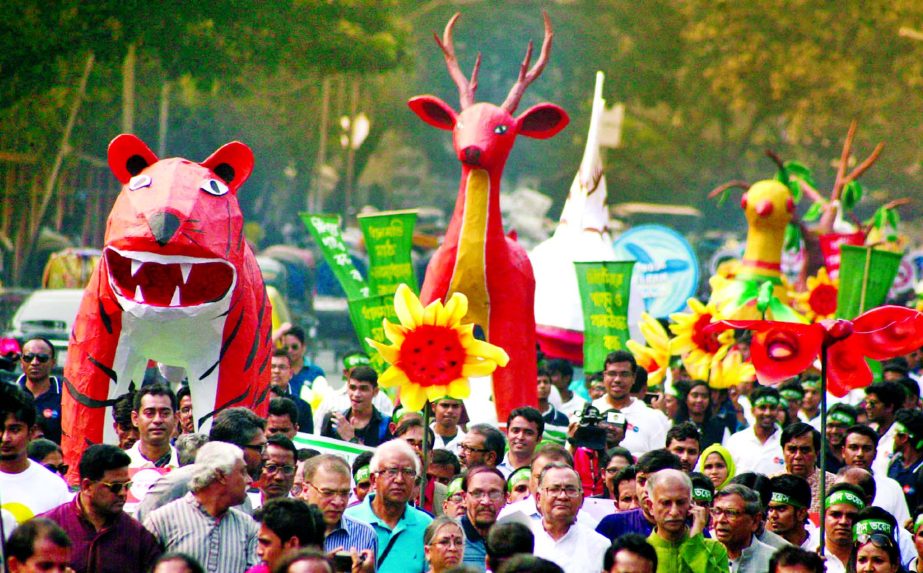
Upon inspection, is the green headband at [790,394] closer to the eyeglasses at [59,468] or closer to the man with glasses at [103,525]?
the eyeglasses at [59,468]

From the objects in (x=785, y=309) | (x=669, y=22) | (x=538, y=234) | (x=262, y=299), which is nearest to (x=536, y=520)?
(x=262, y=299)

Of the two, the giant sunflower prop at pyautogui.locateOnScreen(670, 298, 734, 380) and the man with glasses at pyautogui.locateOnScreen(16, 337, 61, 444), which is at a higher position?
the giant sunflower prop at pyautogui.locateOnScreen(670, 298, 734, 380)

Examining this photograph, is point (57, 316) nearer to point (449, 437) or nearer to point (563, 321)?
point (563, 321)

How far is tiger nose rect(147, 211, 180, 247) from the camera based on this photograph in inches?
295

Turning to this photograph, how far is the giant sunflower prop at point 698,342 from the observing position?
399 inches

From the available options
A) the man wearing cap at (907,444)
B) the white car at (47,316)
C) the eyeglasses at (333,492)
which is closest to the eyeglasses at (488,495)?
the eyeglasses at (333,492)

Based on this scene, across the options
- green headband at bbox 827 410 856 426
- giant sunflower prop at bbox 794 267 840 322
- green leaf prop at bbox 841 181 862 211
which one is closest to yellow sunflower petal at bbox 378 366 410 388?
green headband at bbox 827 410 856 426

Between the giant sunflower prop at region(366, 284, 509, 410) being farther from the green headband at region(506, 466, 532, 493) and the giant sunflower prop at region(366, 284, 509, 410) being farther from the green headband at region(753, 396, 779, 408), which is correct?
the green headband at region(753, 396, 779, 408)

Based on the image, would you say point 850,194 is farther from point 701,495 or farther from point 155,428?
point 155,428

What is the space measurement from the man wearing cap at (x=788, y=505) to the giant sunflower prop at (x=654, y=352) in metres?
3.80

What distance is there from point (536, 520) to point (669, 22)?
28802 millimetres

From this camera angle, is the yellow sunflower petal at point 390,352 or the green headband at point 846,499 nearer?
the green headband at point 846,499

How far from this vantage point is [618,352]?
30.1 ft

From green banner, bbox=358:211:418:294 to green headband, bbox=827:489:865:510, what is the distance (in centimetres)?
462
